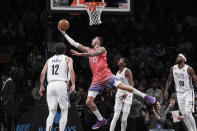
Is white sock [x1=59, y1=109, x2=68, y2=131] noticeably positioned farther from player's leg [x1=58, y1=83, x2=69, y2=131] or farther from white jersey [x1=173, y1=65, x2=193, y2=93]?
white jersey [x1=173, y1=65, x2=193, y2=93]

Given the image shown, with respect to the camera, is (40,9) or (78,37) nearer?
(78,37)

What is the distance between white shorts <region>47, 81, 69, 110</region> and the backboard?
11.0ft

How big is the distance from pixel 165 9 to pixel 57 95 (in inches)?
519

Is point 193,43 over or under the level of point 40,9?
under

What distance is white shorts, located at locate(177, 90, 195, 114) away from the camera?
38.1 ft

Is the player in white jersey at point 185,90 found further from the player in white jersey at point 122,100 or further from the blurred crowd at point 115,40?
the blurred crowd at point 115,40

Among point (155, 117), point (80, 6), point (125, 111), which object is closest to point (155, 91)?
point (155, 117)

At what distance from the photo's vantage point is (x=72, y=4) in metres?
12.6

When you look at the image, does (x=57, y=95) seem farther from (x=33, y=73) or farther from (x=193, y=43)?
(x=193, y=43)

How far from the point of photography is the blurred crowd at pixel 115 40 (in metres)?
16.0

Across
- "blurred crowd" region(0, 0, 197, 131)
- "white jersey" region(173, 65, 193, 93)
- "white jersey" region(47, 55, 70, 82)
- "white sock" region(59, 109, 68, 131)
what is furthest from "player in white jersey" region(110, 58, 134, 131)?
"white jersey" region(47, 55, 70, 82)

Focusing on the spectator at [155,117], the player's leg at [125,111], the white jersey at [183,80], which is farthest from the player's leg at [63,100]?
the spectator at [155,117]

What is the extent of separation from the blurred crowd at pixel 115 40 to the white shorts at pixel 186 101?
2970 millimetres

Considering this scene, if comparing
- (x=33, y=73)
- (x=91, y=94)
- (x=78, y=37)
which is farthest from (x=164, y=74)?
(x=91, y=94)
